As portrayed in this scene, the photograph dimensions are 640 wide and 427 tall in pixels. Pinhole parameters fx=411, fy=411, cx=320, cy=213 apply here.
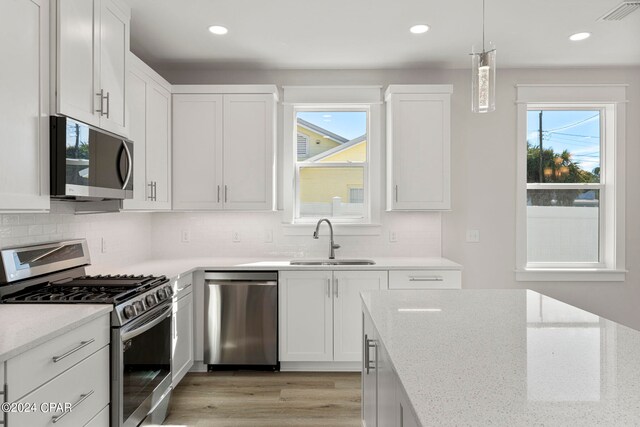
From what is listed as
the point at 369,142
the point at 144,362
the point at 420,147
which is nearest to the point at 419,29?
the point at 420,147

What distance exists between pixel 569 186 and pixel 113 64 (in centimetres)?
403

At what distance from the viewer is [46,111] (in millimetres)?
1911

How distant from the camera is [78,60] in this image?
82.8 inches

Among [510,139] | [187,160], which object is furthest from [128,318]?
[510,139]

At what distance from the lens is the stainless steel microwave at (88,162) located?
1.93 m

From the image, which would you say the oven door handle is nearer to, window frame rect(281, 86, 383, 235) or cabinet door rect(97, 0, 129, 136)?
cabinet door rect(97, 0, 129, 136)

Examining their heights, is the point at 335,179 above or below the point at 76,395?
above

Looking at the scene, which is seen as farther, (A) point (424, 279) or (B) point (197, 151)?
(B) point (197, 151)

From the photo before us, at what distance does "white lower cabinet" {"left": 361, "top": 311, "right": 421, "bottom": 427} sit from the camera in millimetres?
1190

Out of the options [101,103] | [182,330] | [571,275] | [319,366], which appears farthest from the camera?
[571,275]

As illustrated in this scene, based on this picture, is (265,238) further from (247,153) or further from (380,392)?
(380,392)

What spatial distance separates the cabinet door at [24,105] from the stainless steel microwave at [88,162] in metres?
0.05

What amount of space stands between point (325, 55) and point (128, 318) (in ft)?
8.76

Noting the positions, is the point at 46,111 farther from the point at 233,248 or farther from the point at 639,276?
the point at 639,276
